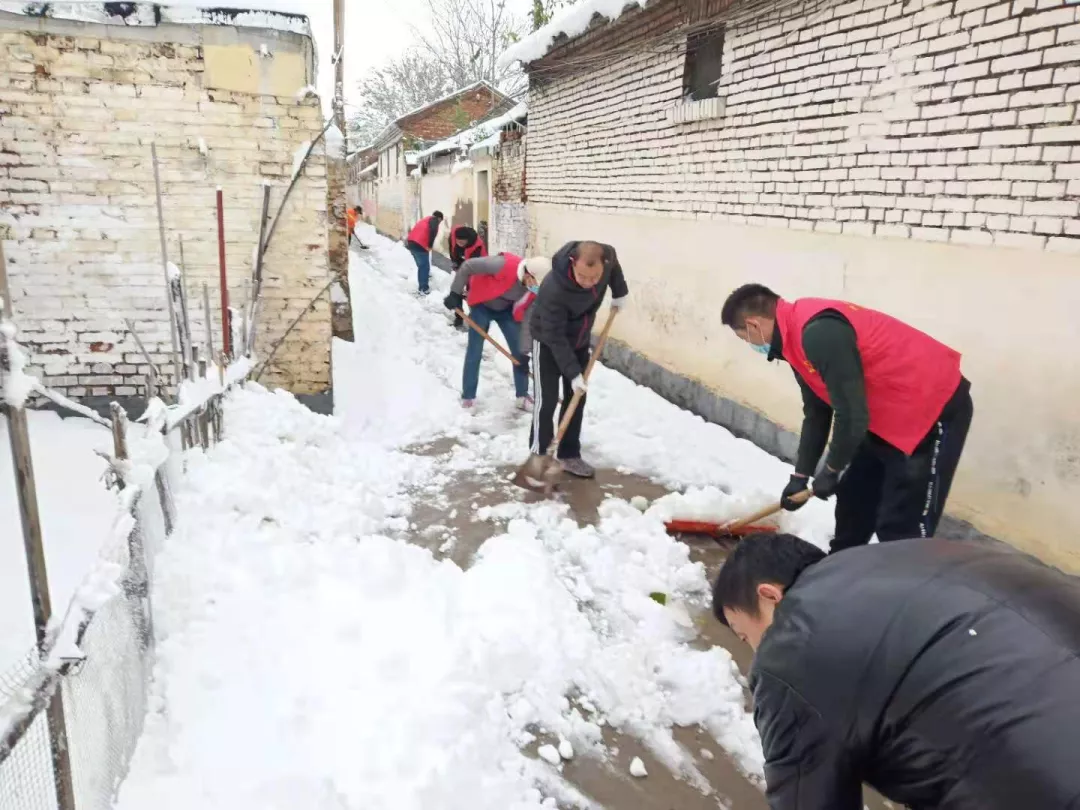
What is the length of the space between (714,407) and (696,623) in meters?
2.97

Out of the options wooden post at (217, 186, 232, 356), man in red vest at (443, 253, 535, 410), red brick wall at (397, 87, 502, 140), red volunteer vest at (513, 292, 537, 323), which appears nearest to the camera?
wooden post at (217, 186, 232, 356)

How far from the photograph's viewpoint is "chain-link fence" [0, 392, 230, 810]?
4.85 feet

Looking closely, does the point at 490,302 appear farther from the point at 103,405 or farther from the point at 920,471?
the point at 920,471

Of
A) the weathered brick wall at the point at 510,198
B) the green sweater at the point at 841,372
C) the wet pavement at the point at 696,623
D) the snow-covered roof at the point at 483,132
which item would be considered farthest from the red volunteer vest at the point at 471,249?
the green sweater at the point at 841,372

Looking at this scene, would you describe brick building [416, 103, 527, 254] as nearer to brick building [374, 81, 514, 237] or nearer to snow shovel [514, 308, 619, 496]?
brick building [374, 81, 514, 237]

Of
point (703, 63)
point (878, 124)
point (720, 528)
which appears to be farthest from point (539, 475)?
point (703, 63)

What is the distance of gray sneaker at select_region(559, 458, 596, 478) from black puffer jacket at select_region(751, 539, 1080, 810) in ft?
11.8

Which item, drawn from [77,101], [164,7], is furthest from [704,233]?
[77,101]

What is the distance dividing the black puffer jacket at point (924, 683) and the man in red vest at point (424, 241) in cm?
1067

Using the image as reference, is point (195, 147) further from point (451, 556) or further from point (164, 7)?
point (451, 556)

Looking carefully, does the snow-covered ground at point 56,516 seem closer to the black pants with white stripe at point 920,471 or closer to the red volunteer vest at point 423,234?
the black pants with white stripe at point 920,471

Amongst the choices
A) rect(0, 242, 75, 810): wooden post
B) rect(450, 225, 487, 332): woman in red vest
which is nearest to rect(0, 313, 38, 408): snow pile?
rect(0, 242, 75, 810): wooden post

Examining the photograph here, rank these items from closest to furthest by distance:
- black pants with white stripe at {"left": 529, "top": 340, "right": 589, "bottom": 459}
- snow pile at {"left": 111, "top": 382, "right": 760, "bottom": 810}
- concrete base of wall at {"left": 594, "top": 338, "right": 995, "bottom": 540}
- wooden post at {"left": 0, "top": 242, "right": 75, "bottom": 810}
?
wooden post at {"left": 0, "top": 242, "right": 75, "bottom": 810} → snow pile at {"left": 111, "top": 382, "right": 760, "bottom": 810} → concrete base of wall at {"left": 594, "top": 338, "right": 995, "bottom": 540} → black pants with white stripe at {"left": 529, "top": 340, "right": 589, "bottom": 459}

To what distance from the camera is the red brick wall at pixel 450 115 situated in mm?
24453
